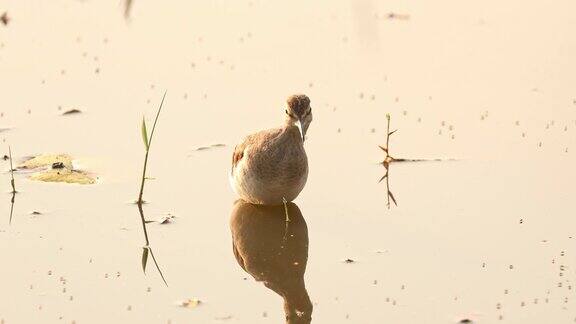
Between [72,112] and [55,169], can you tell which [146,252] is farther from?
[72,112]

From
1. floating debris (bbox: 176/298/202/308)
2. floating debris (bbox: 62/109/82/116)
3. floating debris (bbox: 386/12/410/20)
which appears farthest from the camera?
floating debris (bbox: 386/12/410/20)

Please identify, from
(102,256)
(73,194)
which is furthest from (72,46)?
(102,256)

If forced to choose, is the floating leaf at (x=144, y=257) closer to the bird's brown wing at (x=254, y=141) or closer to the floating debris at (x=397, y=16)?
the bird's brown wing at (x=254, y=141)

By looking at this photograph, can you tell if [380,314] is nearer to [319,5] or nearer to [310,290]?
[310,290]

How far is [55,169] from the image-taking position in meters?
9.55

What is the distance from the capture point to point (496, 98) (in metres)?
11.3

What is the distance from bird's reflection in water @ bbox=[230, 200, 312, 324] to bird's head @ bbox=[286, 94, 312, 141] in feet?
2.12

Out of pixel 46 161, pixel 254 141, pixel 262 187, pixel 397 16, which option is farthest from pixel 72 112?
pixel 397 16

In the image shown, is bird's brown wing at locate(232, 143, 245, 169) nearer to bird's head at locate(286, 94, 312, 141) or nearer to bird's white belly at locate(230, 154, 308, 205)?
bird's white belly at locate(230, 154, 308, 205)

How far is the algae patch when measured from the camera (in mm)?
9406

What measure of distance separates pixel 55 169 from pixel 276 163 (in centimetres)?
192

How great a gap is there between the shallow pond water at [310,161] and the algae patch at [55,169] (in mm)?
94

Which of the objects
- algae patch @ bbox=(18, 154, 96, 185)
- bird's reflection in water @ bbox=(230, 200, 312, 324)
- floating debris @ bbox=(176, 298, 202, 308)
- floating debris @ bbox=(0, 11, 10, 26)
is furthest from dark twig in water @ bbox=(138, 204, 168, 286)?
floating debris @ bbox=(0, 11, 10, 26)

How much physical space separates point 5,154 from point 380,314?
383 cm
